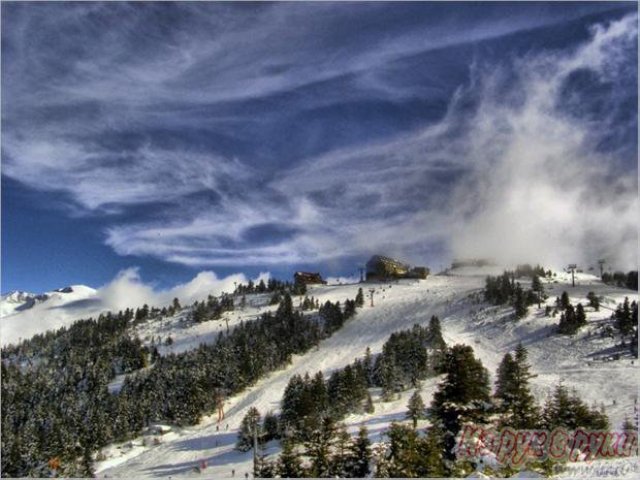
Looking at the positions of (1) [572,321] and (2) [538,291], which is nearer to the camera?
(1) [572,321]

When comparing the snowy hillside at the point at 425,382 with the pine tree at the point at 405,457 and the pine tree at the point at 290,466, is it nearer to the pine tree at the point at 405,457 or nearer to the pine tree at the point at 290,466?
the pine tree at the point at 290,466

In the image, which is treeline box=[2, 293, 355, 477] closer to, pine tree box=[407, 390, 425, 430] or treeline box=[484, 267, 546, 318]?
→ pine tree box=[407, 390, 425, 430]

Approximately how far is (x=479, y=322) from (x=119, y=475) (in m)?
117

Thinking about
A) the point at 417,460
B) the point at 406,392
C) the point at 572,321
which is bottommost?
the point at 406,392

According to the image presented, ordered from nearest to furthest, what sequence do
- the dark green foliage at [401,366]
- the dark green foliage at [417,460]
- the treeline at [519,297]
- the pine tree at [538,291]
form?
the dark green foliage at [417,460]
the dark green foliage at [401,366]
the treeline at [519,297]
the pine tree at [538,291]

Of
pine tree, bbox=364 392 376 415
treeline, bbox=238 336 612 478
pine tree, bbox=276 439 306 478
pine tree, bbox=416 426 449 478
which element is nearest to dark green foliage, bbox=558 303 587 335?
pine tree, bbox=364 392 376 415

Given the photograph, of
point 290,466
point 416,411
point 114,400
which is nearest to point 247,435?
point 416,411

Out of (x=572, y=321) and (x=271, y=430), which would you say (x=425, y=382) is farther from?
(x=572, y=321)

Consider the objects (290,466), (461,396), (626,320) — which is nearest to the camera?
(461,396)

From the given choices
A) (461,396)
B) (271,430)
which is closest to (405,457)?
(461,396)

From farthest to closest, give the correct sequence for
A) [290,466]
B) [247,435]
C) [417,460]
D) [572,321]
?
[572,321], [247,435], [290,466], [417,460]

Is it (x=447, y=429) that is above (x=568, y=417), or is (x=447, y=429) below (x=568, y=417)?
above

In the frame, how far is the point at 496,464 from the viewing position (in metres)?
34.0

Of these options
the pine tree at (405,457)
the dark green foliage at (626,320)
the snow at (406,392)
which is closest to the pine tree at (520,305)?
the snow at (406,392)
